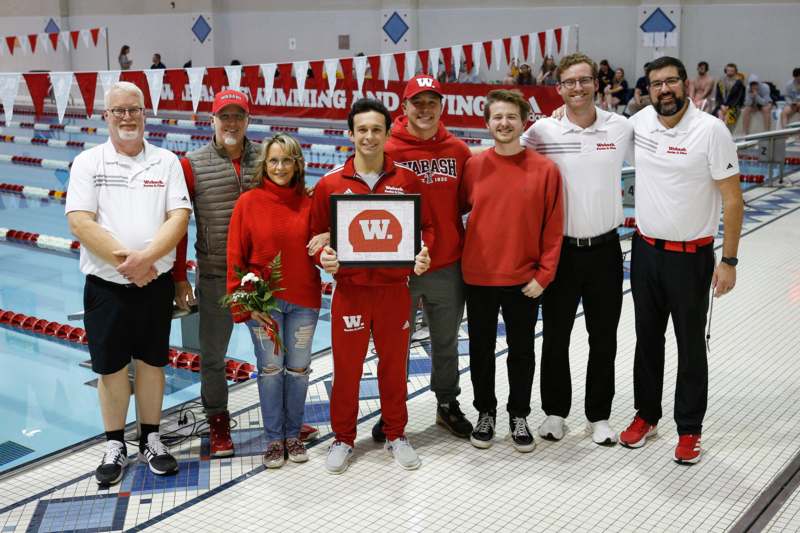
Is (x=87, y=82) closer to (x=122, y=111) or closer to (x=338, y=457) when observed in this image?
(x=122, y=111)

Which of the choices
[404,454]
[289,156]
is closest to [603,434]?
[404,454]

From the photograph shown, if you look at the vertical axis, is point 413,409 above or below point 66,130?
below

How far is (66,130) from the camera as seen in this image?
693 inches

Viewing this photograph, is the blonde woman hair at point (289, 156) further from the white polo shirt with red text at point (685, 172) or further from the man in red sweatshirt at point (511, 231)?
the white polo shirt with red text at point (685, 172)

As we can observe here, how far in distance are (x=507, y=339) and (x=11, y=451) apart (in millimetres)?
2345

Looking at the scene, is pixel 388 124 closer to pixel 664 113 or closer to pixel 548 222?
pixel 548 222

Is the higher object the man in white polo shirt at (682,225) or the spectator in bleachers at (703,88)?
the spectator in bleachers at (703,88)

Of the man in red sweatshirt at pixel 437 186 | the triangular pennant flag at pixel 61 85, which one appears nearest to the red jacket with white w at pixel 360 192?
the man in red sweatshirt at pixel 437 186

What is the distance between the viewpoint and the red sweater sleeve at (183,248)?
3729 mm

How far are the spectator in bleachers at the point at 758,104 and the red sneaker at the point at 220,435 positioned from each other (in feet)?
43.6

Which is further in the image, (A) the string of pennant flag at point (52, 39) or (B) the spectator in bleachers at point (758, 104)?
(A) the string of pennant flag at point (52, 39)

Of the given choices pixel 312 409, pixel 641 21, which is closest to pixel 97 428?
pixel 312 409

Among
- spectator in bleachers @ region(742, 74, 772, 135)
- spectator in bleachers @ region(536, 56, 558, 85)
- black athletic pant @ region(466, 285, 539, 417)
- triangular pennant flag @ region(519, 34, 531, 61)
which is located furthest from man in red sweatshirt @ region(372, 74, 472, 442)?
spectator in bleachers @ region(536, 56, 558, 85)

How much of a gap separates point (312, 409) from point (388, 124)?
1.52 meters
